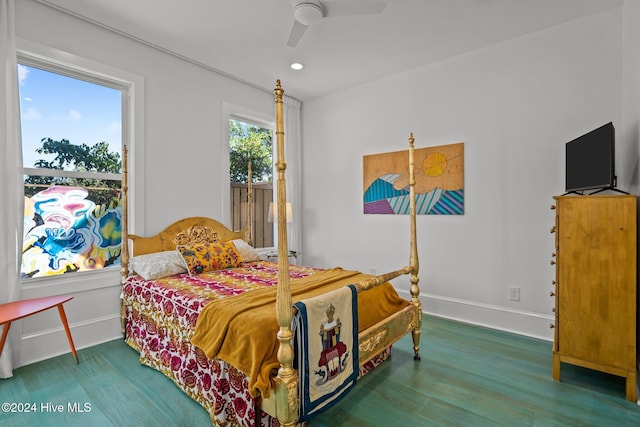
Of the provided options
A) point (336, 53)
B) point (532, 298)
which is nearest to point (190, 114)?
point (336, 53)

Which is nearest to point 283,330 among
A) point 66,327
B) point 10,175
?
point 66,327

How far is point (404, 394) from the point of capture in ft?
7.02

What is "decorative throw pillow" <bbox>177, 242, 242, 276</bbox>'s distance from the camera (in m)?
3.00

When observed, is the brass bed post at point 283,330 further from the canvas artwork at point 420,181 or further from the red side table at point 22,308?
the canvas artwork at point 420,181

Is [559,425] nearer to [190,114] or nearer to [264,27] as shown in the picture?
[264,27]

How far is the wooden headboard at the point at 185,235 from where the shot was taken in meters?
3.16

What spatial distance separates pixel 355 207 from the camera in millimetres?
4410

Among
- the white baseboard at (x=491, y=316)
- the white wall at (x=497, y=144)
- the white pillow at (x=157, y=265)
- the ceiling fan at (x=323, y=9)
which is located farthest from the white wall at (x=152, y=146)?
the white baseboard at (x=491, y=316)

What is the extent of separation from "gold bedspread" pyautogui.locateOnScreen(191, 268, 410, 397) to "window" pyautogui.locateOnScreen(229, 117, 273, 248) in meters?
2.12

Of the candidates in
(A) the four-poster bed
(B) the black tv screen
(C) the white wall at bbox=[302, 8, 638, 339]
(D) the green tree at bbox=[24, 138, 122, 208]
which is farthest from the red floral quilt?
(B) the black tv screen

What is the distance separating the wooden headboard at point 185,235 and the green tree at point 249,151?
2.45 feet

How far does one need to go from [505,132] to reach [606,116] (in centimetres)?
77

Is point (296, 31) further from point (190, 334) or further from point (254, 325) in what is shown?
point (190, 334)

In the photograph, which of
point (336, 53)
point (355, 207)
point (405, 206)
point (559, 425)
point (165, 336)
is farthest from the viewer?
point (355, 207)
